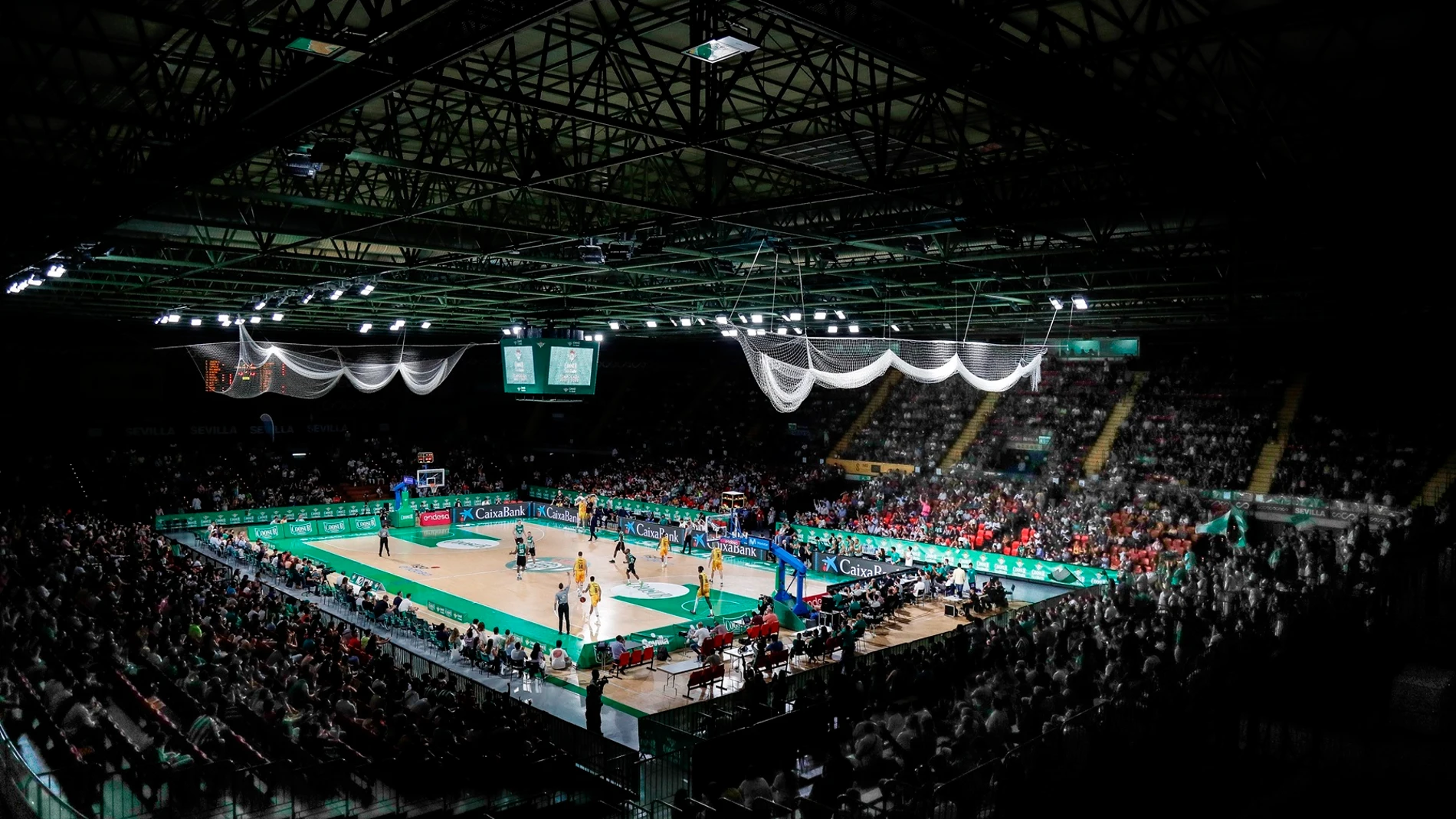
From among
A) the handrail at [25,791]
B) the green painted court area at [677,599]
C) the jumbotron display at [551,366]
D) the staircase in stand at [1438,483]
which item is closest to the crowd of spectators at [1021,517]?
the staircase in stand at [1438,483]

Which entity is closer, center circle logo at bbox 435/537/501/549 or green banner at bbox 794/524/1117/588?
green banner at bbox 794/524/1117/588

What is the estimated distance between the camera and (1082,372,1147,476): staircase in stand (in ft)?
119

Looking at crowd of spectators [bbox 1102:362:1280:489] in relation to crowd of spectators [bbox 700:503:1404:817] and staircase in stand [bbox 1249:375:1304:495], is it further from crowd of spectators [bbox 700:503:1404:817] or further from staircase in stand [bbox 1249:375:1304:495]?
crowd of spectators [bbox 700:503:1404:817]

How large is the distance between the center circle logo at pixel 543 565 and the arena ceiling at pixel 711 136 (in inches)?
418

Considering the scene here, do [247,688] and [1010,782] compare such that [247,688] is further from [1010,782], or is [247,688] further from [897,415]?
[897,415]

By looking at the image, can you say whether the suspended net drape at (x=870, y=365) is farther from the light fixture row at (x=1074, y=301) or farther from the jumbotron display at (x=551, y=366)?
the jumbotron display at (x=551, y=366)

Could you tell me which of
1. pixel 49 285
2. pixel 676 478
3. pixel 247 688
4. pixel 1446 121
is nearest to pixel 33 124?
pixel 247 688

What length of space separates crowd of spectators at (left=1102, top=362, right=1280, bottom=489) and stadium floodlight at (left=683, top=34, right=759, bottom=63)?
1157 inches

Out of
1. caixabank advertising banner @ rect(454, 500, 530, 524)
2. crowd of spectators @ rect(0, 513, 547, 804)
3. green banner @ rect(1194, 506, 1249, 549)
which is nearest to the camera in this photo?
crowd of spectators @ rect(0, 513, 547, 804)

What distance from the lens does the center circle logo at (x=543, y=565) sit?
106 feet

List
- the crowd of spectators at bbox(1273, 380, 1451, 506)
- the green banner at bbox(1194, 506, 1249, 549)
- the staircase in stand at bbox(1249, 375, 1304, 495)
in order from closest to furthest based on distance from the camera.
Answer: the green banner at bbox(1194, 506, 1249, 549) → the crowd of spectators at bbox(1273, 380, 1451, 506) → the staircase in stand at bbox(1249, 375, 1304, 495)

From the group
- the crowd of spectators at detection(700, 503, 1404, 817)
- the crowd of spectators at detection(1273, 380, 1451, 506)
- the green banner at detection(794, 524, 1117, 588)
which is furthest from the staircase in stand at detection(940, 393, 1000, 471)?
the crowd of spectators at detection(700, 503, 1404, 817)

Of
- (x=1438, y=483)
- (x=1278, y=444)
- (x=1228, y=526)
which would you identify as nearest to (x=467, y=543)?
(x=1228, y=526)

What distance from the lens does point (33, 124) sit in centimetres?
1466
